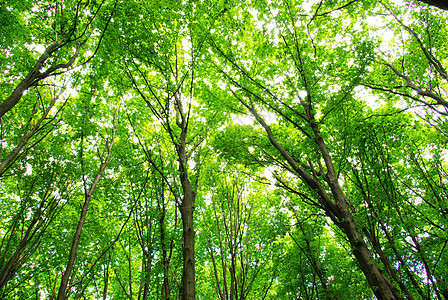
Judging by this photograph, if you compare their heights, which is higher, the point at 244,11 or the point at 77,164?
the point at 244,11

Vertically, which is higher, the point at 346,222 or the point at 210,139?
the point at 210,139

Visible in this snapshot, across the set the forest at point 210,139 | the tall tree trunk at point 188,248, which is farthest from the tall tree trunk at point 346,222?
the tall tree trunk at point 188,248

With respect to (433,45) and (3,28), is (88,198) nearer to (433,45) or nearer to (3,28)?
(3,28)

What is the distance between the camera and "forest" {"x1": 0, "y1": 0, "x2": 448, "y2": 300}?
4387mm

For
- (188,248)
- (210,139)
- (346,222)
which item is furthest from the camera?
(210,139)

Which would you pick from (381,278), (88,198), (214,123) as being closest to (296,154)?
(214,123)

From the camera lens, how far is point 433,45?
25.1ft

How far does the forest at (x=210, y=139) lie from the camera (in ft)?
14.4

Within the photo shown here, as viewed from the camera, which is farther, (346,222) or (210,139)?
A: (210,139)

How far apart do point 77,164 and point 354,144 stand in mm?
7203

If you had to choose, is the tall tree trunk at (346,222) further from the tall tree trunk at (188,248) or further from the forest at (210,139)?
the tall tree trunk at (188,248)

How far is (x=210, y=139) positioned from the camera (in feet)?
21.5

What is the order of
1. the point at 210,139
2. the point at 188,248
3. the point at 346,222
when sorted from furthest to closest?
1. the point at 210,139
2. the point at 346,222
3. the point at 188,248

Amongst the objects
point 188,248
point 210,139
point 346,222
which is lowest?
point 188,248
